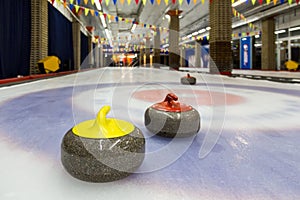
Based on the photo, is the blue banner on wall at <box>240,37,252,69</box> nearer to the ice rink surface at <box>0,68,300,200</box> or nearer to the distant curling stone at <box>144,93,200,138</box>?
the ice rink surface at <box>0,68,300,200</box>

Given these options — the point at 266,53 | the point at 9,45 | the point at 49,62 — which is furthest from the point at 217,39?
the point at 266,53

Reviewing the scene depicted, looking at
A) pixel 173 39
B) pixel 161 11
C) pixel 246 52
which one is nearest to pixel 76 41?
pixel 161 11

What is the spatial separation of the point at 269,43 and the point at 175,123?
14007mm

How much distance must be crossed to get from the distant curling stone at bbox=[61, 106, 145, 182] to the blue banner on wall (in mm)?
18227

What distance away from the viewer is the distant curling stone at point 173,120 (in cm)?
141

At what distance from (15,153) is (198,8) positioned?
43.6 feet

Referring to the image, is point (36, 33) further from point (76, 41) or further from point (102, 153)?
point (102, 153)

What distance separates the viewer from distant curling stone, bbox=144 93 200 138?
141 centimetres

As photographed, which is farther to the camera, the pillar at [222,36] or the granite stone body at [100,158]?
the pillar at [222,36]

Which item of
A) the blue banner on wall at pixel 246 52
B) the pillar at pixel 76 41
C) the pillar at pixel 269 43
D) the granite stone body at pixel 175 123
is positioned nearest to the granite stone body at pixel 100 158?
the granite stone body at pixel 175 123

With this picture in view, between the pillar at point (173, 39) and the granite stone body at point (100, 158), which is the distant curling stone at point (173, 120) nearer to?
the granite stone body at point (100, 158)

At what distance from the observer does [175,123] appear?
140 cm

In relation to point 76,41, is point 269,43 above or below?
below

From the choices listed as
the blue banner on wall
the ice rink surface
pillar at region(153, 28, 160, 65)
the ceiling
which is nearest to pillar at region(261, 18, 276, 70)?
the ceiling
